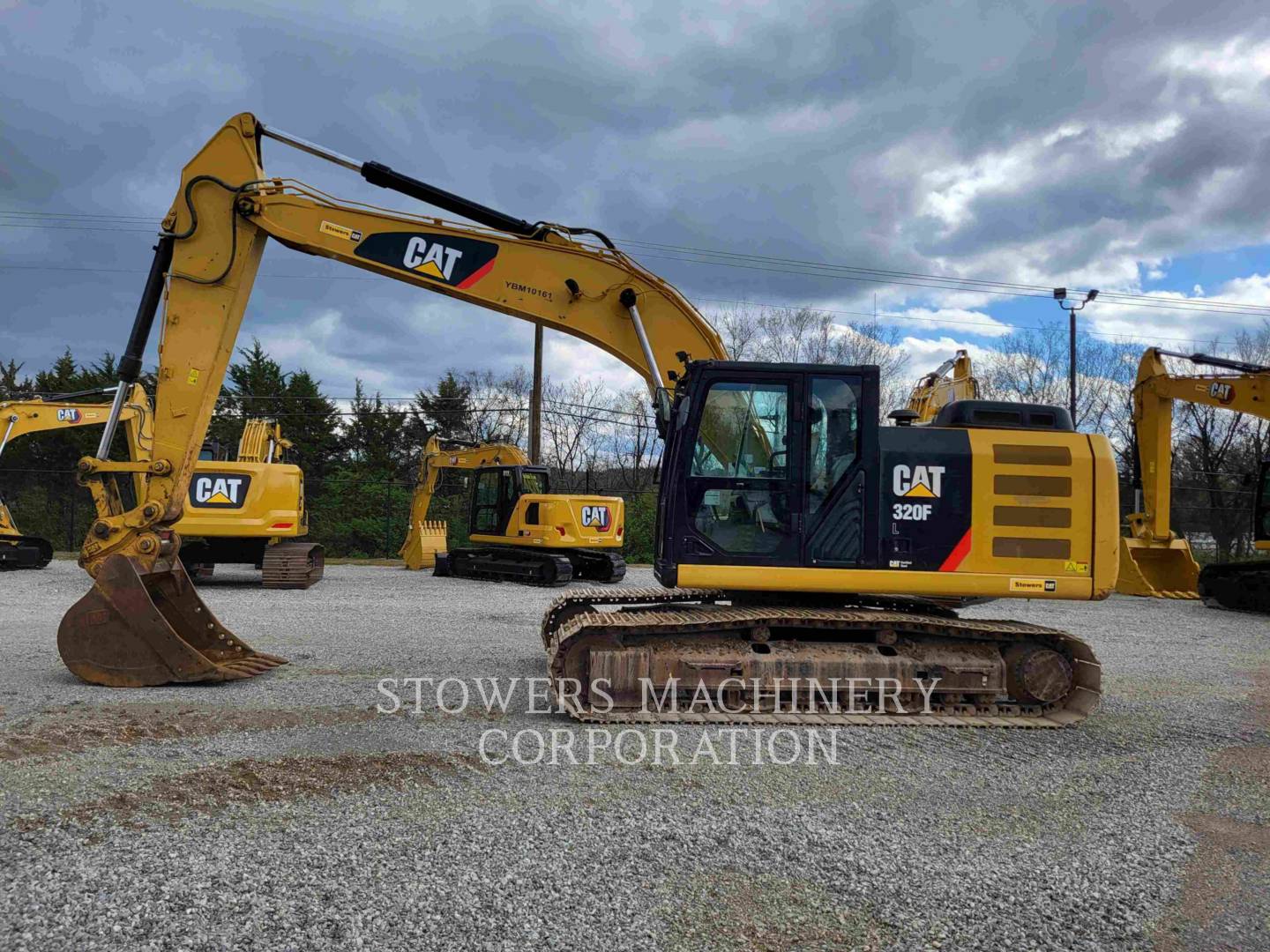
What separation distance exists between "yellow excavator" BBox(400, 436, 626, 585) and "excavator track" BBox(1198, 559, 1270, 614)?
11.0m

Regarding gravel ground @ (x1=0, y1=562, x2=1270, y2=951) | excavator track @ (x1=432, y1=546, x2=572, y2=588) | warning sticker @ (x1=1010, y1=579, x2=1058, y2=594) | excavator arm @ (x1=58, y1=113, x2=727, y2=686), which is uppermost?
excavator arm @ (x1=58, y1=113, x2=727, y2=686)

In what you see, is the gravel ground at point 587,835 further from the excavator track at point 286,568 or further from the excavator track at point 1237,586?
the excavator track at point 1237,586

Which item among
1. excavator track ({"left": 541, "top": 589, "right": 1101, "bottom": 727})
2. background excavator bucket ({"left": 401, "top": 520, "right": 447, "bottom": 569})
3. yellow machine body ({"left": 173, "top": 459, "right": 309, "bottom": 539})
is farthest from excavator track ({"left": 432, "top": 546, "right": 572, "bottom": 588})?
excavator track ({"left": 541, "top": 589, "right": 1101, "bottom": 727})

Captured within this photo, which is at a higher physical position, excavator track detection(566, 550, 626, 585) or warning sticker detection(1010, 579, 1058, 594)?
warning sticker detection(1010, 579, 1058, 594)

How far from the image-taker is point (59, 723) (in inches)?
216

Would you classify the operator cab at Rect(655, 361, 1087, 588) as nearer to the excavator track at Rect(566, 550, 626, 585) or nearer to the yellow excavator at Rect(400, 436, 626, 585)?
the yellow excavator at Rect(400, 436, 626, 585)

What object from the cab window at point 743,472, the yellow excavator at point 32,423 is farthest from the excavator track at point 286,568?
the cab window at point 743,472

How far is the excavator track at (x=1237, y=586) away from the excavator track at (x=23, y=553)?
2350cm

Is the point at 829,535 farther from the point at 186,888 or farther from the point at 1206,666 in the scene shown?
the point at 1206,666

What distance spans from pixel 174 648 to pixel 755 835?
4.84 m

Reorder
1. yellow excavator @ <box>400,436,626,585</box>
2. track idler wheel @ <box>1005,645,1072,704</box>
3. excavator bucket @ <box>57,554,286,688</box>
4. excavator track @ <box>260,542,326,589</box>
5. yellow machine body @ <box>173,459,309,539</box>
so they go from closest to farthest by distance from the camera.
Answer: track idler wheel @ <box>1005,645,1072,704</box> < excavator bucket @ <box>57,554,286,688</box> < yellow machine body @ <box>173,459,309,539</box> < excavator track @ <box>260,542,326,589</box> < yellow excavator @ <box>400,436,626,585</box>

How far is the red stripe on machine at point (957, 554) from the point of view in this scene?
620 cm

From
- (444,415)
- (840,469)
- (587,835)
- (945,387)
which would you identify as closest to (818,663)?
(840,469)

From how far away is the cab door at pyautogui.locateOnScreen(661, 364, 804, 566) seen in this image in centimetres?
618
